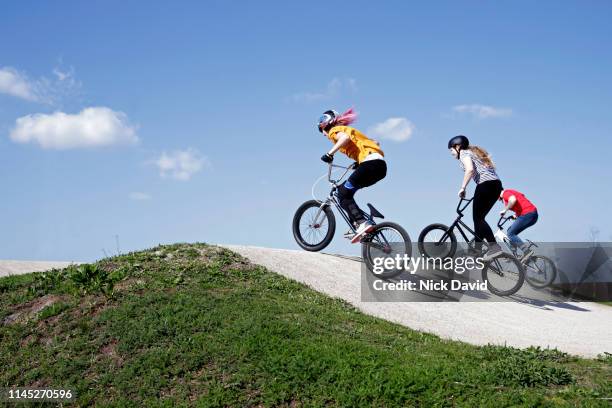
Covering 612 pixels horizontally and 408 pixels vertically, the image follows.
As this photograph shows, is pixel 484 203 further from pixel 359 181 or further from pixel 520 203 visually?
pixel 359 181

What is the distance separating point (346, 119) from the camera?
41.2ft

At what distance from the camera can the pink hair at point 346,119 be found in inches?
493

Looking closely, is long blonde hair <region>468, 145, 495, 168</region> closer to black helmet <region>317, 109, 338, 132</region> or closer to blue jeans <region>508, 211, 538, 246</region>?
blue jeans <region>508, 211, 538, 246</region>

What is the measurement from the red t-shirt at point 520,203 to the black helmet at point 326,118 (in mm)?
4086

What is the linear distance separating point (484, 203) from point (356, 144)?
279 cm

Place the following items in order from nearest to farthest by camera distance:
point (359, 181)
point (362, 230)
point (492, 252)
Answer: point (362, 230) < point (359, 181) < point (492, 252)

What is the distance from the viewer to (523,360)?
7.25 metres

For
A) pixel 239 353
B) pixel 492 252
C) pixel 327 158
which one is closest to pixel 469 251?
pixel 492 252

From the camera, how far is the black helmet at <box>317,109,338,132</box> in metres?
12.6

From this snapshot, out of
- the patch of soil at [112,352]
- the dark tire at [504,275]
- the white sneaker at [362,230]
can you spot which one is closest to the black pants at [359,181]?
the white sneaker at [362,230]

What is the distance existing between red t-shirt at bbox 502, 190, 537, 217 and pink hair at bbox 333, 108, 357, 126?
3.70 meters

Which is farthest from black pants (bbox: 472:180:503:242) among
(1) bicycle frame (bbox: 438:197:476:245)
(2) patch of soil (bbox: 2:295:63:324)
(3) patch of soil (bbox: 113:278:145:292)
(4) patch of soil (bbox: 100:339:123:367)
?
(2) patch of soil (bbox: 2:295:63:324)

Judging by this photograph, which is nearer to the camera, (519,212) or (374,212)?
(374,212)

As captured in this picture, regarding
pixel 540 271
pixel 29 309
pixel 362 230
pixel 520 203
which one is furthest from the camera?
pixel 540 271
